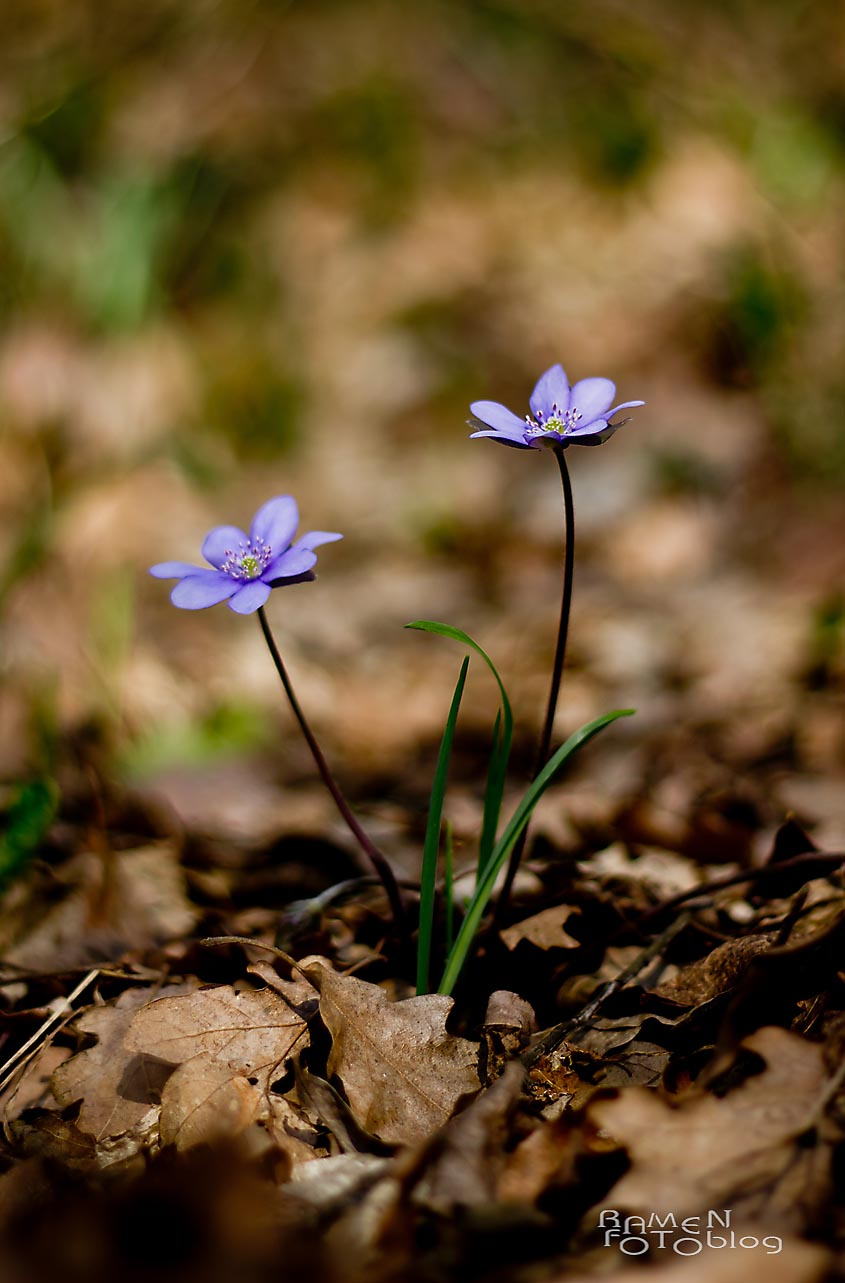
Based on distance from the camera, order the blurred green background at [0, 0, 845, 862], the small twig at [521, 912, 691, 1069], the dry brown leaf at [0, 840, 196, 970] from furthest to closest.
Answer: the blurred green background at [0, 0, 845, 862]
the dry brown leaf at [0, 840, 196, 970]
the small twig at [521, 912, 691, 1069]

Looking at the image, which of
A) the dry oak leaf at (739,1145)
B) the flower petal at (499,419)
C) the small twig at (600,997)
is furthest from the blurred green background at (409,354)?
the flower petal at (499,419)

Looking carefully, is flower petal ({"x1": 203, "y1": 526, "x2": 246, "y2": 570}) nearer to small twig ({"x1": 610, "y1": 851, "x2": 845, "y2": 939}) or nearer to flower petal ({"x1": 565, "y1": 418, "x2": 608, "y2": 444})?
flower petal ({"x1": 565, "y1": 418, "x2": 608, "y2": 444})

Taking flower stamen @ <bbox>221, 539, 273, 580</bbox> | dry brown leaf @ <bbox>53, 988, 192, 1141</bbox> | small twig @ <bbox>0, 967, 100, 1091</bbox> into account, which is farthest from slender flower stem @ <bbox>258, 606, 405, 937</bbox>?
small twig @ <bbox>0, 967, 100, 1091</bbox>

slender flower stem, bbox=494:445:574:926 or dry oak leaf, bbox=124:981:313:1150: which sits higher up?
slender flower stem, bbox=494:445:574:926

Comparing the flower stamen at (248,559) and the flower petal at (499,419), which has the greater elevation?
→ the flower petal at (499,419)

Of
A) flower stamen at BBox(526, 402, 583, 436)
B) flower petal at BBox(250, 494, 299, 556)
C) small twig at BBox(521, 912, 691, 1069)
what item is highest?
flower stamen at BBox(526, 402, 583, 436)

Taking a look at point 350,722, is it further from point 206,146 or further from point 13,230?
point 206,146

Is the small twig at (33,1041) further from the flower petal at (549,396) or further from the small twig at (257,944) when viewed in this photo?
the flower petal at (549,396)

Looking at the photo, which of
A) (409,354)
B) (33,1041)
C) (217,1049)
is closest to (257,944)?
Result: (217,1049)
